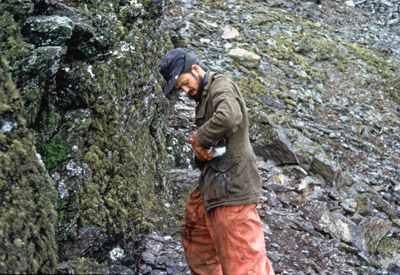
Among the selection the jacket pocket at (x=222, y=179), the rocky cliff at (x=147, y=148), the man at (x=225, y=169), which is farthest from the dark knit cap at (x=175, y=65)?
the rocky cliff at (x=147, y=148)

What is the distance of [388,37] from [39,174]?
1764cm

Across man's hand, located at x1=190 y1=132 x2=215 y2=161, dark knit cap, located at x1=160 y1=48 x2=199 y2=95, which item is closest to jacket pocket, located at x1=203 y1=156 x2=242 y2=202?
man's hand, located at x1=190 y1=132 x2=215 y2=161

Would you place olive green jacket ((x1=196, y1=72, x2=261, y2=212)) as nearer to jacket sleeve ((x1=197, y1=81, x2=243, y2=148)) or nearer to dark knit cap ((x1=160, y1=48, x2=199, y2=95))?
jacket sleeve ((x1=197, y1=81, x2=243, y2=148))

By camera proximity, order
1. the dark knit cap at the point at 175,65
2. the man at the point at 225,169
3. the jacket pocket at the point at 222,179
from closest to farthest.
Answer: the man at the point at 225,169
the jacket pocket at the point at 222,179
the dark knit cap at the point at 175,65

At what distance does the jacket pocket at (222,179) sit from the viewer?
13.0 feet

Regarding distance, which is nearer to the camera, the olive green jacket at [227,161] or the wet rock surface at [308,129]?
the olive green jacket at [227,161]

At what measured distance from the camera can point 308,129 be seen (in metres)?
10.7

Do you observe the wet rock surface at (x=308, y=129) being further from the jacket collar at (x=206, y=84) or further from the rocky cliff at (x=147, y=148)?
the jacket collar at (x=206, y=84)

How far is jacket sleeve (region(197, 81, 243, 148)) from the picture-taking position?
3740mm

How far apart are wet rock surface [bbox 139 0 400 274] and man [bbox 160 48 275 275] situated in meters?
Answer: 1.33

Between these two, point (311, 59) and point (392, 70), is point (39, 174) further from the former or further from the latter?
point (392, 70)

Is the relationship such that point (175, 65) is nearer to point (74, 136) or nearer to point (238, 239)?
point (74, 136)

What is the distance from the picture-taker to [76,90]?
4539mm

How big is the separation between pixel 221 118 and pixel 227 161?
53 cm
